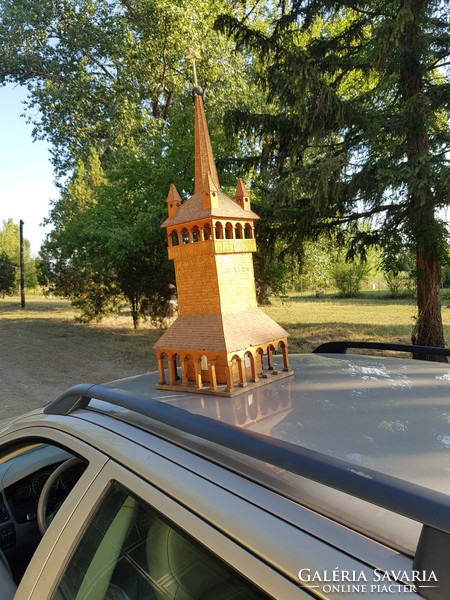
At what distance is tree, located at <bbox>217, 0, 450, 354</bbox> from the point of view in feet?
23.5

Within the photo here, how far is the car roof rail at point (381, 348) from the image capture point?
2383 mm

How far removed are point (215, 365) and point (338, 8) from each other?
31.0ft

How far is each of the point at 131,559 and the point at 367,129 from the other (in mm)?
8213

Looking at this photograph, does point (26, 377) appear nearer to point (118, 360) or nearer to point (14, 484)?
point (118, 360)

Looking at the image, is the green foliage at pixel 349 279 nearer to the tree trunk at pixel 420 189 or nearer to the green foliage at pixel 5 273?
the tree trunk at pixel 420 189

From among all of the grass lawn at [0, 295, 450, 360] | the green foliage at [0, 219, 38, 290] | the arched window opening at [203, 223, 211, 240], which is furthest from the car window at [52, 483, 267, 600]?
the green foliage at [0, 219, 38, 290]

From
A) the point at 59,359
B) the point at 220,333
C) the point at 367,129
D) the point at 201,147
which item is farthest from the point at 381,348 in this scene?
the point at 59,359

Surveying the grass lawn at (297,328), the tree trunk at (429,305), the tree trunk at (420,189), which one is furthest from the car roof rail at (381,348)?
the grass lawn at (297,328)

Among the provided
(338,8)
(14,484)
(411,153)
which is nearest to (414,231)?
(411,153)

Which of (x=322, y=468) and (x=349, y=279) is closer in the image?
(x=322, y=468)

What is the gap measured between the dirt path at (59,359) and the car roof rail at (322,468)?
267 inches

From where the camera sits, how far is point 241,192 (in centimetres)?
322

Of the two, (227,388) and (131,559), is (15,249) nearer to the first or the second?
(227,388)

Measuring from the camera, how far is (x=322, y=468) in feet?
2.89
